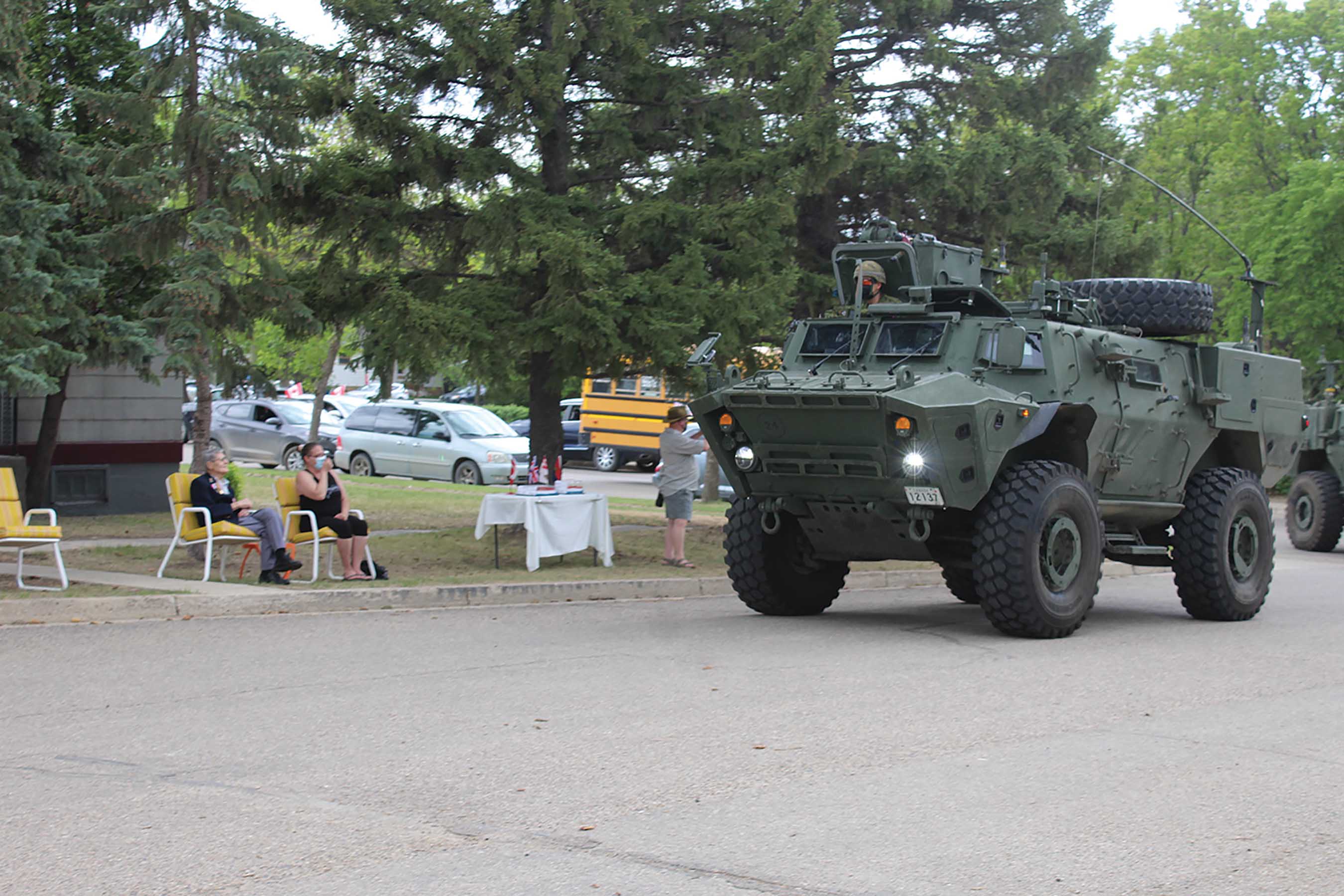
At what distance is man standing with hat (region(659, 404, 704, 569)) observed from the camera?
53.5 ft

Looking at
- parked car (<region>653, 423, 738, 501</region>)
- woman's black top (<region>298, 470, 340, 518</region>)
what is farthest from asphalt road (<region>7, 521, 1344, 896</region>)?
parked car (<region>653, 423, 738, 501</region>)

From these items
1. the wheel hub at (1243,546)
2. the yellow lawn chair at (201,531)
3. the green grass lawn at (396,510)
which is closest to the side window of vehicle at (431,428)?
the green grass lawn at (396,510)

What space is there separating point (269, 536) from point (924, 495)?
233 inches

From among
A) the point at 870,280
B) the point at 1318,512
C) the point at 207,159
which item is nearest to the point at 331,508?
the point at 207,159

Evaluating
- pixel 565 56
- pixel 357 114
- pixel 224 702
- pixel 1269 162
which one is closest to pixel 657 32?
pixel 565 56

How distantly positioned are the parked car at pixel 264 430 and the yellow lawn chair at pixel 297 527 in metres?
19.1

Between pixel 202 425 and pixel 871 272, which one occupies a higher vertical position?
pixel 871 272

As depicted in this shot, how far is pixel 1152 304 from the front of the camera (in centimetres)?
1381

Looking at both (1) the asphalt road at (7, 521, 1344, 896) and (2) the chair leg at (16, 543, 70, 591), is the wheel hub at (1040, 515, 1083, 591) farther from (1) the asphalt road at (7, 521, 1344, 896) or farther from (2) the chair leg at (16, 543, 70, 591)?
(2) the chair leg at (16, 543, 70, 591)

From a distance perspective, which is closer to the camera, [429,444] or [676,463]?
[676,463]

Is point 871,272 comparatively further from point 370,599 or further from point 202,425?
point 202,425

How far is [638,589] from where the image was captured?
14508 millimetres

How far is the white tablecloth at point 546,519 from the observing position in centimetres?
1490

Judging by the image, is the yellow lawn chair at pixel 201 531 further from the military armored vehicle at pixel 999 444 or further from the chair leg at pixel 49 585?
the military armored vehicle at pixel 999 444
